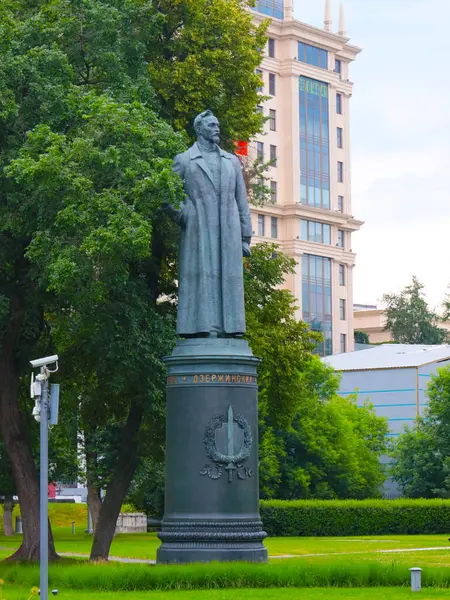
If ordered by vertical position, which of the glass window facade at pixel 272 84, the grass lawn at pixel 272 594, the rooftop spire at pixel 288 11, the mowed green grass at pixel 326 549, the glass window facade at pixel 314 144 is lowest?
the mowed green grass at pixel 326 549

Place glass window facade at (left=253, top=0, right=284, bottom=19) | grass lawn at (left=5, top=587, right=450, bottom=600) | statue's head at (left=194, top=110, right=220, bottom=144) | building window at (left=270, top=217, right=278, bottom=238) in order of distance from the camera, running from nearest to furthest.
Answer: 1. grass lawn at (left=5, top=587, right=450, bottom=600)
2. statue's head at (left=194, top=110, right=220, bottom=144)
3. glass window facade at (left=253, top=0, right=284, bottom=19)
4. building window at (left=270, top=217, right=278, bottom=238)

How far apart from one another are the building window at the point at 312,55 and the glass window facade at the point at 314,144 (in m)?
1.56

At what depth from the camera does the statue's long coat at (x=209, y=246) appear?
21031mm

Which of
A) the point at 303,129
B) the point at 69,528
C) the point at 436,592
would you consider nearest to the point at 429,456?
the point at 69,528

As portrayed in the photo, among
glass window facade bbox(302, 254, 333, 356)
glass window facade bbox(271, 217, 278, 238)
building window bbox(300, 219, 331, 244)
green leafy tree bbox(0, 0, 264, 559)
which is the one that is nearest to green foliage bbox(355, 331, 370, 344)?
glass window facade bbox(302, 254, 333, 356)

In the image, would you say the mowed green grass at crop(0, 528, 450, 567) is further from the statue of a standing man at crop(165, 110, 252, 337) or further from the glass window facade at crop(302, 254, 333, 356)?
the glass window facade at crop(302, 254, 333, 356)

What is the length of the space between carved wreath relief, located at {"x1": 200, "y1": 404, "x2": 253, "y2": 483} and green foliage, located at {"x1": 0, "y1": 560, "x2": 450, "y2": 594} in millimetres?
1488

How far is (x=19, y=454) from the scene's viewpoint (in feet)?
96.8

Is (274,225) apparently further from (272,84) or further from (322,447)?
(322,447)

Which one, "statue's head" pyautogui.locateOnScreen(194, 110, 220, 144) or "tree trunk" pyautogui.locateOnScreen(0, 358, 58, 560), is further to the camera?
"tree trunk" pyautogui.locateOnScreen(0, 358, 58, 560)

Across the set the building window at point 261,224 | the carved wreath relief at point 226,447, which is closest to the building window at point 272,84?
the building window at point 261,224

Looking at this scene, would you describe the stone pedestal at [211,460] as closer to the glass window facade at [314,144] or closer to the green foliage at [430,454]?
the green foliage at [430,454]

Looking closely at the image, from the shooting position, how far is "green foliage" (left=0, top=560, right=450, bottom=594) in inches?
752

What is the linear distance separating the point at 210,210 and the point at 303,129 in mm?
90666
